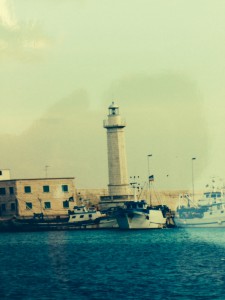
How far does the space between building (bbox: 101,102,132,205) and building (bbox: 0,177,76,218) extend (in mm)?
9874

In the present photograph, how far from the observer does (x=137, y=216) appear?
15225 cm

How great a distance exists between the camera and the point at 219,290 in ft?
Result: 219

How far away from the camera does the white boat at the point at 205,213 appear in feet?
534

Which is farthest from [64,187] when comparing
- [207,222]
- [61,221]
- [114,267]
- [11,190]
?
[114,267]

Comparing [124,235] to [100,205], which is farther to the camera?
[100,205]

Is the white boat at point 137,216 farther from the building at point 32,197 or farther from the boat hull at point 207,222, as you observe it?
the building at point 32,197

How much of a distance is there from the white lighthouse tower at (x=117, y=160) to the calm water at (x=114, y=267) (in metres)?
13.3

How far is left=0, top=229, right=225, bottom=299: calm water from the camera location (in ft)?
220

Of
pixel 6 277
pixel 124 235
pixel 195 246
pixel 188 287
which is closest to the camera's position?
pixel 188 287

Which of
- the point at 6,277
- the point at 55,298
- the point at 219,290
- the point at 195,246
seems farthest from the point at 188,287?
the point at 195,246

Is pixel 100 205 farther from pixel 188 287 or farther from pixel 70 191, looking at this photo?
pixel 188 287

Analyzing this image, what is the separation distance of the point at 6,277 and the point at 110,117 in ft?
257

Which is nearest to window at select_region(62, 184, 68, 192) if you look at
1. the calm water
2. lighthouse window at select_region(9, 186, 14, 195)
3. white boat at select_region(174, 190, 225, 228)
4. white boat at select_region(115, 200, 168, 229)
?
lighthouse window at select_region(9, 186, 14, 195)

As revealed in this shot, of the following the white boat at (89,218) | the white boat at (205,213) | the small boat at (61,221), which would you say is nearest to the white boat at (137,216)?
the white boat at (89,218)
